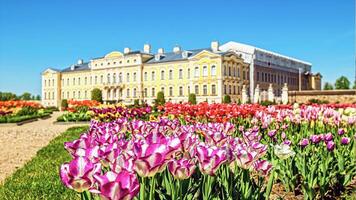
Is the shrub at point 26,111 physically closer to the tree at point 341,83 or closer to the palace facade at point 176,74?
the palace facade at point 176,74

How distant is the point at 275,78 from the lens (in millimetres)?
52531

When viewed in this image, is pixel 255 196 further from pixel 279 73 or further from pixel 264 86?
pixel 279 73

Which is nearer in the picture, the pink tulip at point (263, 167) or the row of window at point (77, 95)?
the pink tulip at point (263, 167)

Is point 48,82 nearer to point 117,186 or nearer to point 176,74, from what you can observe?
point 176,74

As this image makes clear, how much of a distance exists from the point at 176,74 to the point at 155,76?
10.4 ft

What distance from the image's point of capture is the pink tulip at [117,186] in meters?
1.26

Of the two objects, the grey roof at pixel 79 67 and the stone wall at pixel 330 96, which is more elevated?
the grey roof at pixel 79 67

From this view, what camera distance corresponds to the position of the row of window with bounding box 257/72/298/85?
49.1 meters

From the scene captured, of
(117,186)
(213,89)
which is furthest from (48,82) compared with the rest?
(117,186)

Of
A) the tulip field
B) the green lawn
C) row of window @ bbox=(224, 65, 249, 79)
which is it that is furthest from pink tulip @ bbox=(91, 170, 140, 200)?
row of window @ bbox=(224, 65, 249, 79)

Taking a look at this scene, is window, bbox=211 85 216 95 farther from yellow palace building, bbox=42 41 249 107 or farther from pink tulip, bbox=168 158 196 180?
pink tulip, bbox=168 158 196 180

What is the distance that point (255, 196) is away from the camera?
7.00 ft

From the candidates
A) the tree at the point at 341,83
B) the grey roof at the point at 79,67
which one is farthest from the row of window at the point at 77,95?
the tree at the point at 341,83

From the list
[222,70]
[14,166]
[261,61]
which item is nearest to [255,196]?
[14,166]
